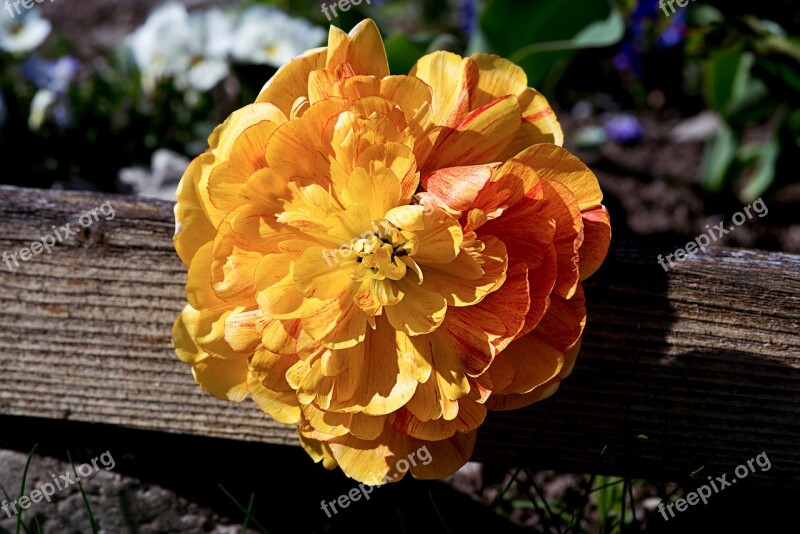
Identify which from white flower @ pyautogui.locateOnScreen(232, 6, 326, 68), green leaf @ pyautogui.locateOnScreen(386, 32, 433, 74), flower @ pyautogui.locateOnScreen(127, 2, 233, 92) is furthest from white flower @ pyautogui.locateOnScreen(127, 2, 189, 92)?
green leaf @ pyautogui.locateOnScreen(386, 32, 433, 74)

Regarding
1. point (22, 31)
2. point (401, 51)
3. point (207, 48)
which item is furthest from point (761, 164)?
point (22, 31)

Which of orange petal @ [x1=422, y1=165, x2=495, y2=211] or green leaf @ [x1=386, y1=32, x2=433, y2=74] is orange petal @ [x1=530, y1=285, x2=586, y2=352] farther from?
green leaf @ [x1=386, y1=32, x2=433, y2=74]

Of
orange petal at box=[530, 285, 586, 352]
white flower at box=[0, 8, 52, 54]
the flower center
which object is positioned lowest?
white flower at box=[0, 8, 52, 54]

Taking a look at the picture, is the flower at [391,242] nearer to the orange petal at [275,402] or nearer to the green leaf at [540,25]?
the orange petal at [275,402]

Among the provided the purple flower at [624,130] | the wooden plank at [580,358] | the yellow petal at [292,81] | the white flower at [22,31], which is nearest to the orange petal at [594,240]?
the wooden plank at [580,358]

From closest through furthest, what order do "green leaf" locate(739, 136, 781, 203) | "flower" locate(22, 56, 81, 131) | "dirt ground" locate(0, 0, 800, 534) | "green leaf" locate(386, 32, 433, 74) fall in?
"dirt ground" locate(0, 0, 800, 534)
"green leaf" locate(386, 32, 433, 74)
"flower" locate(22, 56, 81, 131)
"green leaf" locate(739, 136, 781, 203)

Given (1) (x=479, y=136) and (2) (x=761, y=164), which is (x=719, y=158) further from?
(1) (x=479, y=136)
